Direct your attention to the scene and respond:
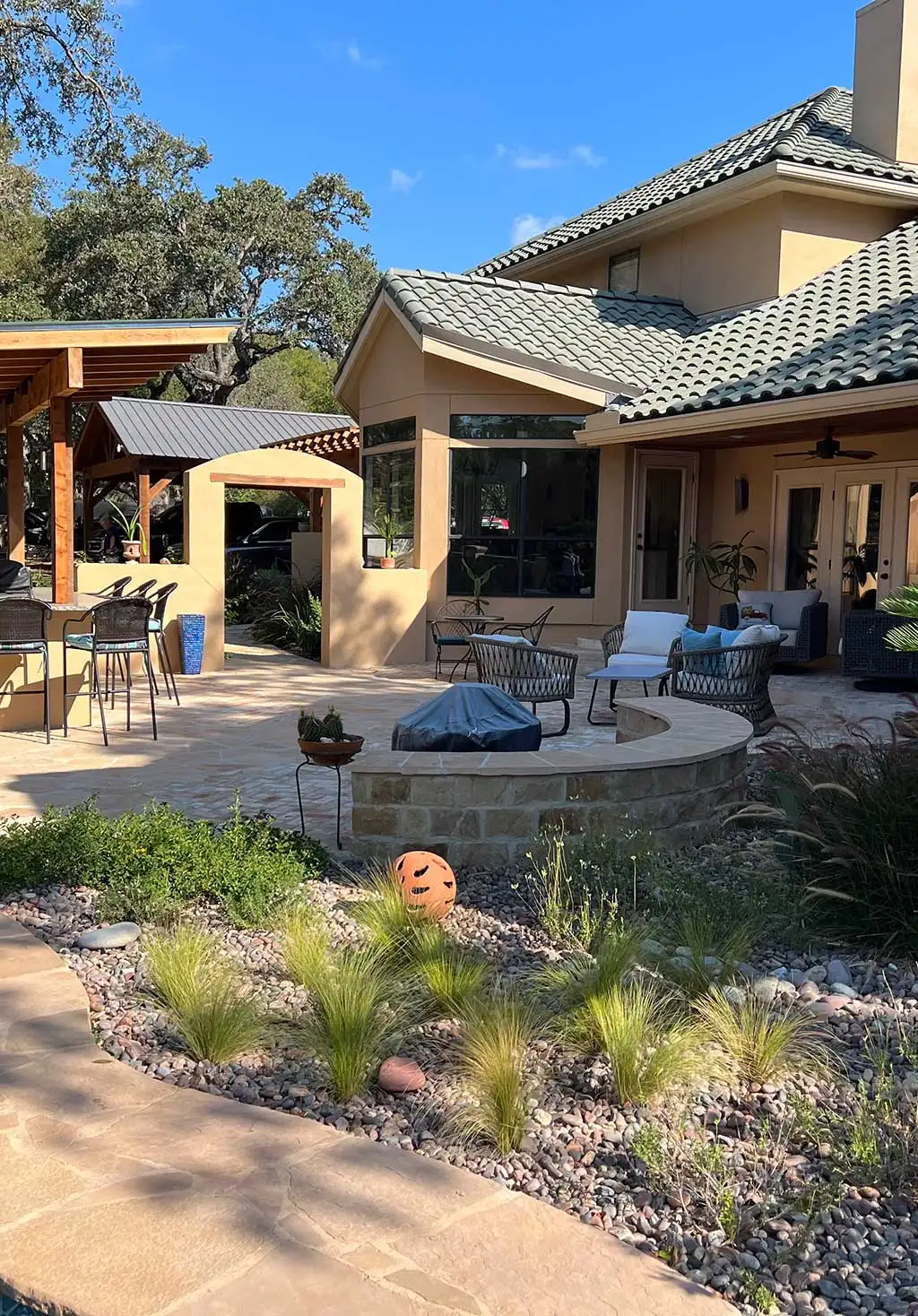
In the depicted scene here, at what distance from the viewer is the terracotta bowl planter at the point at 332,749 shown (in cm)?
556

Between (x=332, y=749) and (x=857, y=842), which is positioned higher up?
(x=332, y=749)

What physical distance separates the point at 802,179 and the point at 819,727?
8.03 metres

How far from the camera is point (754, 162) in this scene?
13.5m

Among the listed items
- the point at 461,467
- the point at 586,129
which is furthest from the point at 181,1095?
the point at 586,129

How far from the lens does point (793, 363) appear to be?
11539 mm

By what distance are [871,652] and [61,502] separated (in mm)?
7641

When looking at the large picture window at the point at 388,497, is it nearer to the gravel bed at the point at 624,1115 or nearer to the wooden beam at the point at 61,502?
the wooden beam at the point at 61,502

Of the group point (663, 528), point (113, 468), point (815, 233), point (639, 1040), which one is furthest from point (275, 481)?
point (639, 1040)

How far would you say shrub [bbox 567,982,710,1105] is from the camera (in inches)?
128

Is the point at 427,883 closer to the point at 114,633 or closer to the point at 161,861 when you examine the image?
the point at 161,861

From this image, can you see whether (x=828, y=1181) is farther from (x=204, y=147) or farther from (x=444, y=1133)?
(x=204, y=147)

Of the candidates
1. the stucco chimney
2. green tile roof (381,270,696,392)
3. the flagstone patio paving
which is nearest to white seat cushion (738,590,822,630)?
the flagstone patio paving

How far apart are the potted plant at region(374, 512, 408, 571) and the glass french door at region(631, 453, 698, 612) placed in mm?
3138

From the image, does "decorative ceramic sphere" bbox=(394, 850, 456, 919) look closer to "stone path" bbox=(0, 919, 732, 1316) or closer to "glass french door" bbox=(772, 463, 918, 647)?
"stone path" bbox=(0, 919, 732, 1316)
